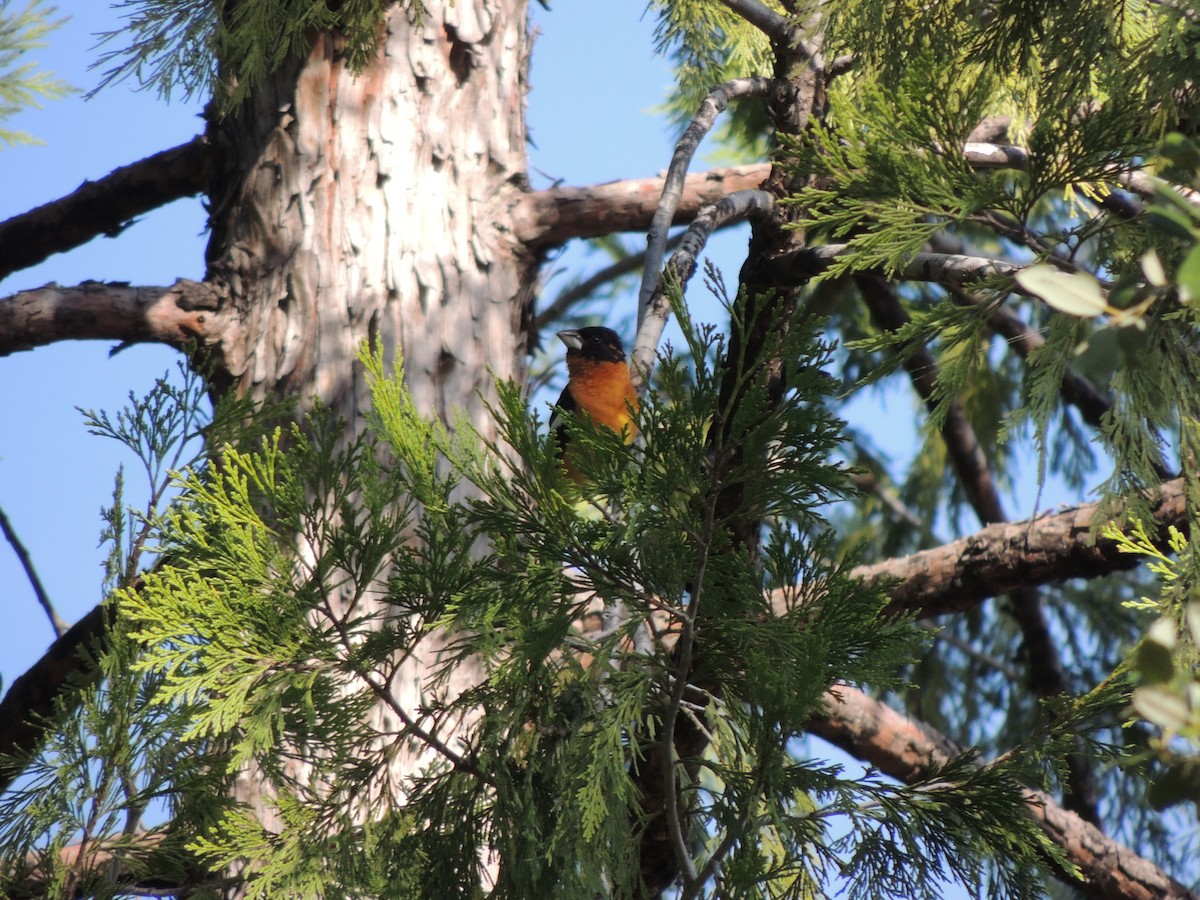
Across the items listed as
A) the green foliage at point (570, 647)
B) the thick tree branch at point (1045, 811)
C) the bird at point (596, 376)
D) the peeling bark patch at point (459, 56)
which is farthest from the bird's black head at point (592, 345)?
the green foliage at point (570, 647)

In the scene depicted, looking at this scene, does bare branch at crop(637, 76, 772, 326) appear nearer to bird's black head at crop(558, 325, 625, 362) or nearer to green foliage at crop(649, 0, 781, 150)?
green foliage at crop(649, 0, 781, 150)

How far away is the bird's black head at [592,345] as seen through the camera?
521cm

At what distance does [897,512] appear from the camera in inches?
297

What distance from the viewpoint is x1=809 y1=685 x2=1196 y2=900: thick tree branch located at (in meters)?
3.66

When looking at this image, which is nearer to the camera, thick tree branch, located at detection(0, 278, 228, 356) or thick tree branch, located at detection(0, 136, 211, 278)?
thick tree branch, located at detection(0, 278, 228, 356)

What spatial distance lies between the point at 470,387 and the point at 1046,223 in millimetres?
4611

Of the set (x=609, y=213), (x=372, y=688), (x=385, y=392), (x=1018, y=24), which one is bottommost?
(x=372, y=688)

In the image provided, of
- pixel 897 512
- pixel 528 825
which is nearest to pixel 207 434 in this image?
pixel 528 825

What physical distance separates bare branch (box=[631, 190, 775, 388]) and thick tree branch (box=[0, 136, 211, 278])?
7.54 feet

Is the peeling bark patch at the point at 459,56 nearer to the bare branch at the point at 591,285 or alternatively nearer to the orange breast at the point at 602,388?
the orange breast at the point at 602,388

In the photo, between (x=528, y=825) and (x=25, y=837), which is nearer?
(x=528, y=825)

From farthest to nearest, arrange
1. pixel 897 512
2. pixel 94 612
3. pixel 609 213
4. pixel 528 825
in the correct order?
1. pixel 897 512
2. pixel 609 213
3. pixel 94 612
4. pixel 528 825

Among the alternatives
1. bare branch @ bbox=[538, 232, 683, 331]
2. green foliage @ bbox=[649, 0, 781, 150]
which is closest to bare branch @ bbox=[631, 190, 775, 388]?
green foliage @ bbox=[649, 0, 781, 150]

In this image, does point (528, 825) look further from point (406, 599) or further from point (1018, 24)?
point (1018, 24)
